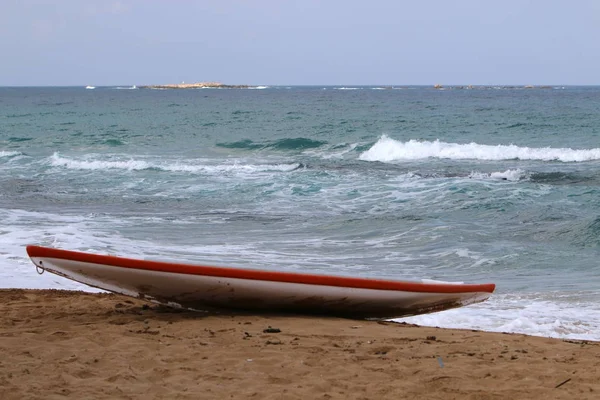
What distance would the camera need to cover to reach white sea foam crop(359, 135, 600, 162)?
24.8 meters

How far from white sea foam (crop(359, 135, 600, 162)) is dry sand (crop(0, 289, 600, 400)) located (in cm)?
1935

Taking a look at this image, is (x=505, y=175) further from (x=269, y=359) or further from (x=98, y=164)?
(x=269, y=359)

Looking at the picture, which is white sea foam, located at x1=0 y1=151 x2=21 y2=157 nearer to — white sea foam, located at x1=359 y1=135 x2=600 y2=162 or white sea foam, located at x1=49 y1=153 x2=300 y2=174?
white sea foam, located at x1=49 y1=153 x2=300 y2=174

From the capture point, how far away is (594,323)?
6836mm

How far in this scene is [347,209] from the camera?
48.0 feet

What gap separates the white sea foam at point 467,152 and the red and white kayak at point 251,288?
18.8m

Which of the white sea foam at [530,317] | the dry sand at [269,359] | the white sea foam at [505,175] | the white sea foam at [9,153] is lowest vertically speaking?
the white sea foam at [530,317]

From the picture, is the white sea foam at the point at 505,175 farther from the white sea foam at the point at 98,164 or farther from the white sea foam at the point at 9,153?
the white sea foam at the point at 9,153

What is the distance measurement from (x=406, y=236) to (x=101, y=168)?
1368 centimetres

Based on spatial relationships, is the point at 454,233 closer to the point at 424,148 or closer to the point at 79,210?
the point at 79,210

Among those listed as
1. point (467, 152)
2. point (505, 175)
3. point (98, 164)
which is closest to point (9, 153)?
point (98, 164)

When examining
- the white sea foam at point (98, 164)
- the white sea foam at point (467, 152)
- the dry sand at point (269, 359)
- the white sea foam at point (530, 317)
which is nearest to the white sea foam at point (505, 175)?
the white sea foam at point (467, 152)

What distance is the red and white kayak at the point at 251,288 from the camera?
619 cm

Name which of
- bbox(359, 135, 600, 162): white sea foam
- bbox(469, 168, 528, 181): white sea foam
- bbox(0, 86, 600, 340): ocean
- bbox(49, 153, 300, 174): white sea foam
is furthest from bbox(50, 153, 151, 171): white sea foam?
bbox(469, 168, 528, 181): white sea foam
